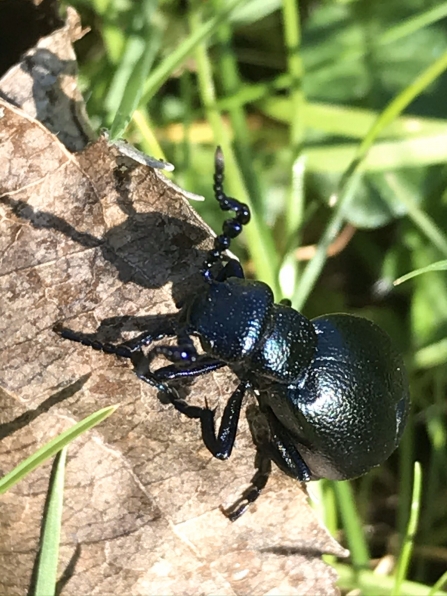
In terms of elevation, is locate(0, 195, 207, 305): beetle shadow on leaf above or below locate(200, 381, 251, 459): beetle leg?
above

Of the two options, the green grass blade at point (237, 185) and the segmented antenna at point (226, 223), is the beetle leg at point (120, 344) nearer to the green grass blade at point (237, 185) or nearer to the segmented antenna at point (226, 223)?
the segmented antenna at point (226, 223)

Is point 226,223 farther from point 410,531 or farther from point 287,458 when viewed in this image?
point 410,531

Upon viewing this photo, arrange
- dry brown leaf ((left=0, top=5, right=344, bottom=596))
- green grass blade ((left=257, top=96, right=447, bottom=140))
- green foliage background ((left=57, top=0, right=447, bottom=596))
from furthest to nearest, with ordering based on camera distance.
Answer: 1. green grass blade ((left=257, top=96, right=447, bottom=140))
2. green foliage background ((left=57, top=0, right=447, bottom=596))
3. dry brown leaf ((left=0, top=5, right=344, bottom=596))

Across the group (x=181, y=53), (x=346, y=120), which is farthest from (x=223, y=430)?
(x=346, y=120)

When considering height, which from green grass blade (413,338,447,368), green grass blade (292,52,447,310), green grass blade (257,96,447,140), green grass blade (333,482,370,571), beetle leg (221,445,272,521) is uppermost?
green grass blade (257,96,447,140)

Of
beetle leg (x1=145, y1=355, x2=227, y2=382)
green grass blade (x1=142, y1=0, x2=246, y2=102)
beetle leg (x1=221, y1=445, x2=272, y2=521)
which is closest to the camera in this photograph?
beetle leg (x1=145, y1=355, x2=227, y2=382)

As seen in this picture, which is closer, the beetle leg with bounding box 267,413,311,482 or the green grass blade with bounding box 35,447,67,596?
the green grass blade with bounding box 35,447,67,596

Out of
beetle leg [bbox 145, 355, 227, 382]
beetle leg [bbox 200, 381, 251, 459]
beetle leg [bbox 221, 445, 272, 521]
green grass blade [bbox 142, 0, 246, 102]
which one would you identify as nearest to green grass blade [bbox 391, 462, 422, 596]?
beetle leg [bbox 221, 445, 272, 521]

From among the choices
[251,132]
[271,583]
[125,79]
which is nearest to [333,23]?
[251,132]

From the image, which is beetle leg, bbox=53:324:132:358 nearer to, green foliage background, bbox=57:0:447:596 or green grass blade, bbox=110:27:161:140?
green grass blade, bbox=110:27:161:140
